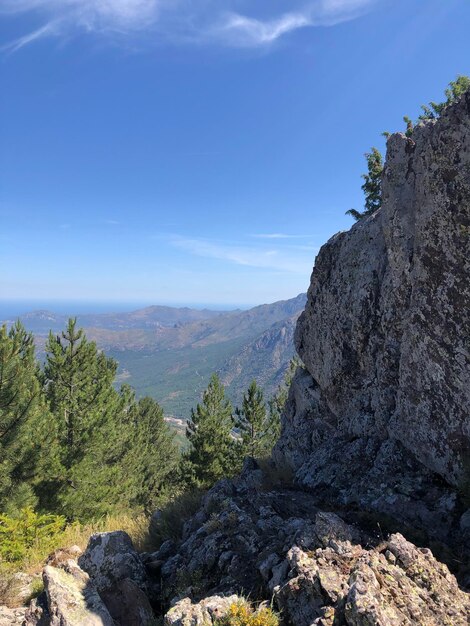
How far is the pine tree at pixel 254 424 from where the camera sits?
36656 mm

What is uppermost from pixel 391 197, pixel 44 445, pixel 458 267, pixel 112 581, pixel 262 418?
pixel 391 197

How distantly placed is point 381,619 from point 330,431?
9.42 meters

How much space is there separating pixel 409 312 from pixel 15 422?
598 inches

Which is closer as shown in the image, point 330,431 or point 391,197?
point 391,197

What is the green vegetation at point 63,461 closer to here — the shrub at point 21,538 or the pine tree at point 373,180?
the shrub at point 21,538

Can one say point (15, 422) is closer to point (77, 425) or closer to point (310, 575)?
point (77, 425)

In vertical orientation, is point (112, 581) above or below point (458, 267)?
below

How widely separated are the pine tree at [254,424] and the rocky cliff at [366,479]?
22075mm

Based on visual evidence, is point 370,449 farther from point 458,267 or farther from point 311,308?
point 311,308

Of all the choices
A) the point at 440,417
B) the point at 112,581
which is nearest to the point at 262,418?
the point at 440,417

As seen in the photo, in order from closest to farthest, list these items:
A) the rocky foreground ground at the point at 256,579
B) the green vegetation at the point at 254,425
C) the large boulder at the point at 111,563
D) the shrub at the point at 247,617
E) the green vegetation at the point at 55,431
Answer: the shrub at the point at 247,617 < the rocky foreground ground at the point at 256,579 < the large boulder at the point at 111,563 < the green vegetation at the point at 55,431 < the green vegetation at the point at 254,425

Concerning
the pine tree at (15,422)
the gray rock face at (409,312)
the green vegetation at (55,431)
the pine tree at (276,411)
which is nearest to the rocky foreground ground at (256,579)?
the gray rock face at (409,312)

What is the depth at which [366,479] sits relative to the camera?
31.3 feet

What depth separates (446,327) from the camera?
8.88 meters
